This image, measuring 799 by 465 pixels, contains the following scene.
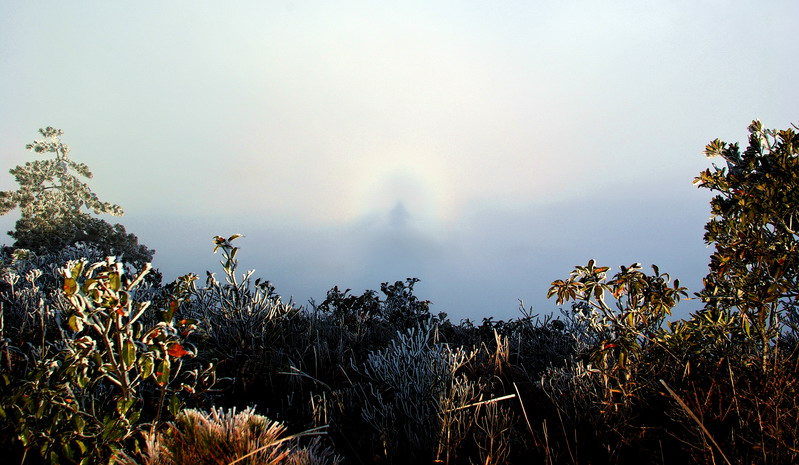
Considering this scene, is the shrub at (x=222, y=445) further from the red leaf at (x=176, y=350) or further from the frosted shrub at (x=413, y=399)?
the frosted shrub at (x=413, y=399)

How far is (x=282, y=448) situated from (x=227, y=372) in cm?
212

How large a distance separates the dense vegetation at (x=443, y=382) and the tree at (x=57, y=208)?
10.9m

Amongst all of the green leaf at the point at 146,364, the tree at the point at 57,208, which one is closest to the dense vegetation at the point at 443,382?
the green leaf at the point at 146,364

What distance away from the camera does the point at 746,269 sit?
4.89 m

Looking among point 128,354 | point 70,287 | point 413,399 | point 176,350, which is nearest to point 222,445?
point 176,350

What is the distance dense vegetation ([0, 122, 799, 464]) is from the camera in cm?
355

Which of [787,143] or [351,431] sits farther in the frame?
Result: [787,143]

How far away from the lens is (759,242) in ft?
15.3

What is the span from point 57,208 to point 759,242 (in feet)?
59.2

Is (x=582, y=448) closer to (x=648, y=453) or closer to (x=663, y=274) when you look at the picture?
(x=648, y=453)

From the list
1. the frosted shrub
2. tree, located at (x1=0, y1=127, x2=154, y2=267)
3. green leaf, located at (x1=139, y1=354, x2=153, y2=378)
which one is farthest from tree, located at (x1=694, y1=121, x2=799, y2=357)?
tree, located at (x1=0, y1=127, x2=154, y2=267)

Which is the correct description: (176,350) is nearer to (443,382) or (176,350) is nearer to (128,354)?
(128,354)

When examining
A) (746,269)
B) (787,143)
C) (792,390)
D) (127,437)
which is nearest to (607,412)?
(792,390)

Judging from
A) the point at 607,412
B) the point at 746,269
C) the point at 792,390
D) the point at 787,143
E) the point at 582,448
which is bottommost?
the point at 582,448
